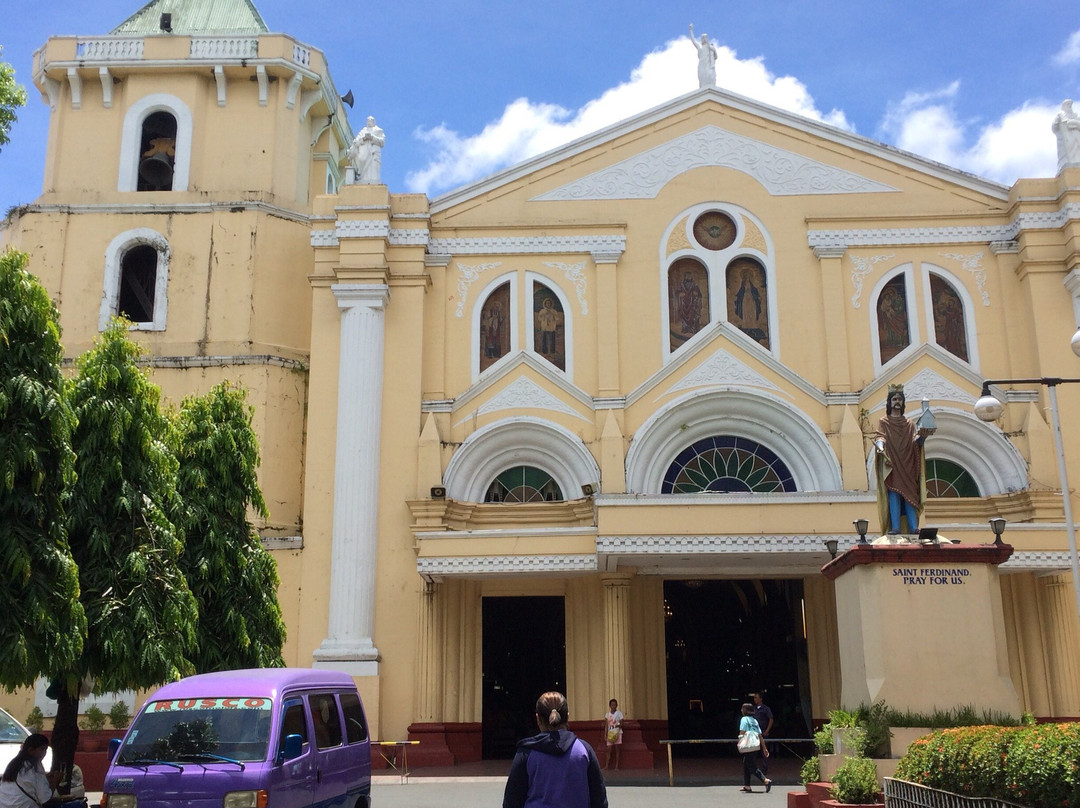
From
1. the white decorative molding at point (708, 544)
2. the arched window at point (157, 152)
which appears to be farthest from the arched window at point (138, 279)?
the white decorative molding at point (708, 544)

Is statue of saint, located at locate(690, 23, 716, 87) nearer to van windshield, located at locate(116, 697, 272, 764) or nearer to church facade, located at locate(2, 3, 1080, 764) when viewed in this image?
church facade, located at locate(2, 3, 1080, 764)

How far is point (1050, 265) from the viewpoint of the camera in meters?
22.1

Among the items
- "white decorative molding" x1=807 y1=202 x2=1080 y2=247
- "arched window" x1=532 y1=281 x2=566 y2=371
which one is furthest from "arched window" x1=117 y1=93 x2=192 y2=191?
"white decorative molding" x1=807 y1=202 x2=1080 y2=247

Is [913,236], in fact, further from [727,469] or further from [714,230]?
[727,469]

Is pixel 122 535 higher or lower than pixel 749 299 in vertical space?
lower

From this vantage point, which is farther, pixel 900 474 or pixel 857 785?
pixel 900 474

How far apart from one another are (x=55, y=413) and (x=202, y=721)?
3.32 metres

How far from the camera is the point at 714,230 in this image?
2311cm

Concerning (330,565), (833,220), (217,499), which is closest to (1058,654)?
(833,220)

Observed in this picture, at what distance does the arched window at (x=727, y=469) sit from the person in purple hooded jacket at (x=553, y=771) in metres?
15.6

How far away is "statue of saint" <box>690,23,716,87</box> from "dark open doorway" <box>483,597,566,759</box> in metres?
11.2

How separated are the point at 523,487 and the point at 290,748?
1256cm

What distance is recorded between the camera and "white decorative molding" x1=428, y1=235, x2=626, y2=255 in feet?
74.9

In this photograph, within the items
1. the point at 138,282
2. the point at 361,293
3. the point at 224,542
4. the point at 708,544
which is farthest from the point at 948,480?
the point at 138,282
